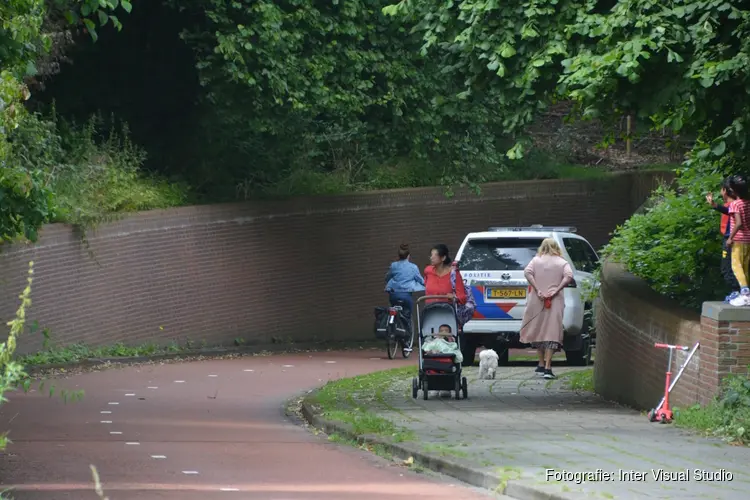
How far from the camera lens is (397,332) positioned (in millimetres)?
23453

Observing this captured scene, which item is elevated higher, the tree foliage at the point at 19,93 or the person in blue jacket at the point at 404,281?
the tree foliage at the point at 19,93

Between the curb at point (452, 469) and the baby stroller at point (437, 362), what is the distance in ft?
5.96

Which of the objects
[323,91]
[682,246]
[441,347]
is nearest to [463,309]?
[441,347]

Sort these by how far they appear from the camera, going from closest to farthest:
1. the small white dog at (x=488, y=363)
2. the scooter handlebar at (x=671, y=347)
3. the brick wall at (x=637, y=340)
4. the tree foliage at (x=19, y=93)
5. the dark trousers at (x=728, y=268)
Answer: the tree foliage at (x=19, y=93) → the scooter handlebar at (x=671, y=347) → the brick wall at (x=637, y=340) → the dark trousers at (x=728, y=268) → the small white dog at (x=488, y=363)

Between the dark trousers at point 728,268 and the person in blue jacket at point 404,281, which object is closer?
the dark trousers at point 728,268

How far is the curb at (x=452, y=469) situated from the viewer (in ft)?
30.2

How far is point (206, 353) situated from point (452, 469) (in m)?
14.0

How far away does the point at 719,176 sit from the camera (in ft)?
52.6

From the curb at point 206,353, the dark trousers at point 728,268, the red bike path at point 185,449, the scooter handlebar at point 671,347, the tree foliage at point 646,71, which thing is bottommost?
the curb at point 206,353

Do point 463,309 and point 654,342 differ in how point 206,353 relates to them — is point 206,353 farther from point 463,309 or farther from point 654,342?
point 654,342

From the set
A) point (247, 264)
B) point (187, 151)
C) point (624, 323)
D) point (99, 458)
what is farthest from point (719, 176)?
point (187, 151)

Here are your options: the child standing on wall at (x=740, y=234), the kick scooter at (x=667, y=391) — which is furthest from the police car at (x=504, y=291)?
the kick scooter at (x=667, y=391)

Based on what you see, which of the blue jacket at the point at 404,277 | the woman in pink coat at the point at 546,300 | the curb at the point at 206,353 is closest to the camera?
the woman in pink coat at the point at 546,300

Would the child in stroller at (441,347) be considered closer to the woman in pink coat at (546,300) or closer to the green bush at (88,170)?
the woman in pink coat at (546,300)
